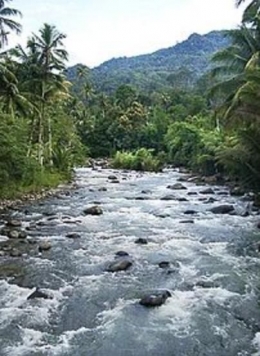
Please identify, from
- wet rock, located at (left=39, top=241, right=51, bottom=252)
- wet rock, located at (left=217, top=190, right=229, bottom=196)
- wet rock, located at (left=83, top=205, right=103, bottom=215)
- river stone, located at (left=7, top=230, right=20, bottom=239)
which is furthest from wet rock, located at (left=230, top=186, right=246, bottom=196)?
wet rock, located at (left=39, top=241, right=51, bottom=252)

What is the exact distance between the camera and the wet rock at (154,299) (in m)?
10.6

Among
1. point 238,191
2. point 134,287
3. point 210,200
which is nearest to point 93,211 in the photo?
point 210,200

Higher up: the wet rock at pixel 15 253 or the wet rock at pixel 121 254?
the wet rock at pixel 121 254

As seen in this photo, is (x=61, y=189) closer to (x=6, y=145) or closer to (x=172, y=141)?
(x=6, y=145)

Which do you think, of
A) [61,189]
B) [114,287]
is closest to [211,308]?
[114,287]

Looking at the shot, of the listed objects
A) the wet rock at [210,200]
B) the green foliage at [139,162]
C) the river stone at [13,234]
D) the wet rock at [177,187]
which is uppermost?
the river stone at [13,234]

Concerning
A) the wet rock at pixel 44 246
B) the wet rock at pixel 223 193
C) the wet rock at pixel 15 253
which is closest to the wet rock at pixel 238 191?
the wet rock at pixel 223 193

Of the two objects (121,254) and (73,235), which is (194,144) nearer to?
(73,235)

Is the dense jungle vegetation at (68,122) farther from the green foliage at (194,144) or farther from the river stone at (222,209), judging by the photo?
the river stone at (222,209)

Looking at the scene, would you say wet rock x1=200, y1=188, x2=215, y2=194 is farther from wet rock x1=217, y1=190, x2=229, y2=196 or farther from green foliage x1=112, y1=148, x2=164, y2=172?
green foliage x1=112, y1=148, x2=164, y2=172

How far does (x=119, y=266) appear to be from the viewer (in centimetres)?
1345

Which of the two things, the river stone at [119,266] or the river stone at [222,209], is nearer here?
the river stone at [119,266]

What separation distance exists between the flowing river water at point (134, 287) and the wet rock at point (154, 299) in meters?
0.12

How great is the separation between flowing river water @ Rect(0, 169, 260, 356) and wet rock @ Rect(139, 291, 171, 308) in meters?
0.12
